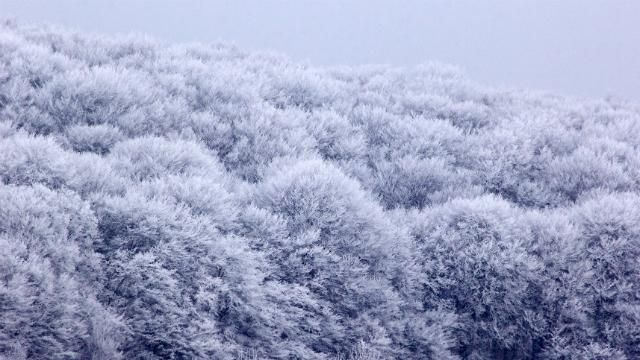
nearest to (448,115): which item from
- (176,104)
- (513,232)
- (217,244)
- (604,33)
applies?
(513,232)

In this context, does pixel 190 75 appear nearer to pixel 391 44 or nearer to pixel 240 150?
pixel 240 150

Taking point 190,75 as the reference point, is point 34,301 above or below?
below

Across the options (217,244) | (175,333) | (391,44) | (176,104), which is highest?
(176,104)

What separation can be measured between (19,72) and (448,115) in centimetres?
572

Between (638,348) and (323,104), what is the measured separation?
4881 mm

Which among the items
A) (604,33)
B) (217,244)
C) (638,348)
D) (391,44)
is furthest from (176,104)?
(604,33)

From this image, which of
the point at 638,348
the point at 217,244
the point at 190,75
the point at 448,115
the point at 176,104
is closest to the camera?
the point at 217,244

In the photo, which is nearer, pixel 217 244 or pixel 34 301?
pixel 34 301

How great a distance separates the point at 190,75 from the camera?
25.0ft

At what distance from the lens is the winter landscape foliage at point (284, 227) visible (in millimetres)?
3652

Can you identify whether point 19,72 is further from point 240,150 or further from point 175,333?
point 175,333

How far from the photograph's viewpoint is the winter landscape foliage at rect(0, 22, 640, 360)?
3652 millimetres

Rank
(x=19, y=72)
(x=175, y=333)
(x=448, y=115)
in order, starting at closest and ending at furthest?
(x=175, y=333)
(x=19, y=72)
(x=448, y=115)

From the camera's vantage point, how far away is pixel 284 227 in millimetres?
4602
